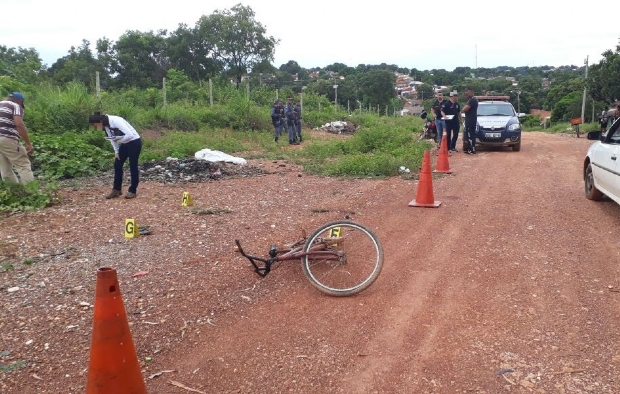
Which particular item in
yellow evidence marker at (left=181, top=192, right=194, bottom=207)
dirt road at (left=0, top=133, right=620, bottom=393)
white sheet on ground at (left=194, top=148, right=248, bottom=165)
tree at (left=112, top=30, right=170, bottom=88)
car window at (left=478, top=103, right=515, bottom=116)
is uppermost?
tree at (left=112, top=30, right=170, bottom=88)

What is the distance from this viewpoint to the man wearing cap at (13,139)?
788cm

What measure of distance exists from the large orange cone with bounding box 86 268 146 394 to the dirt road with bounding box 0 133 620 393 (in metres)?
0.42

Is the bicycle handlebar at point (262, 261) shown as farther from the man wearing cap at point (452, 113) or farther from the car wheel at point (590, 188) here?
the man wearing cap at point (452, 113)

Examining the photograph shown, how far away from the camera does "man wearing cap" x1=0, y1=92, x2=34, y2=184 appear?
7.88 metres

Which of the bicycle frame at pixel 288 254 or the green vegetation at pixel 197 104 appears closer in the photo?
the bicycle frame at pixel 288 254

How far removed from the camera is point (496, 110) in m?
15.1

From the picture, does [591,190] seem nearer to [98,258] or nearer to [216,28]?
[98,258]

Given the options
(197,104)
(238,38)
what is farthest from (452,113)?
(238,38)

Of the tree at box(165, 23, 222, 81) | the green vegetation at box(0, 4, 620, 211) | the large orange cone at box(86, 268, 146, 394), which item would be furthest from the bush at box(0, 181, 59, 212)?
the tree at box(165, 23, 222, 81)

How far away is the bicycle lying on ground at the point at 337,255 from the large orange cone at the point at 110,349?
190cm

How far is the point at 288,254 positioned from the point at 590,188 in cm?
541

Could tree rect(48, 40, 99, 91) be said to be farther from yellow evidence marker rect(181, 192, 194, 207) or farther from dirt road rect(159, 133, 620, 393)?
dirt road rect(159, 133, 620, 393)

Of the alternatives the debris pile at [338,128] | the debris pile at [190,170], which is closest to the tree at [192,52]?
the debris pile at [338,128]

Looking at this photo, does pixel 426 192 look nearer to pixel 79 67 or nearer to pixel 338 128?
pixel 338 128
